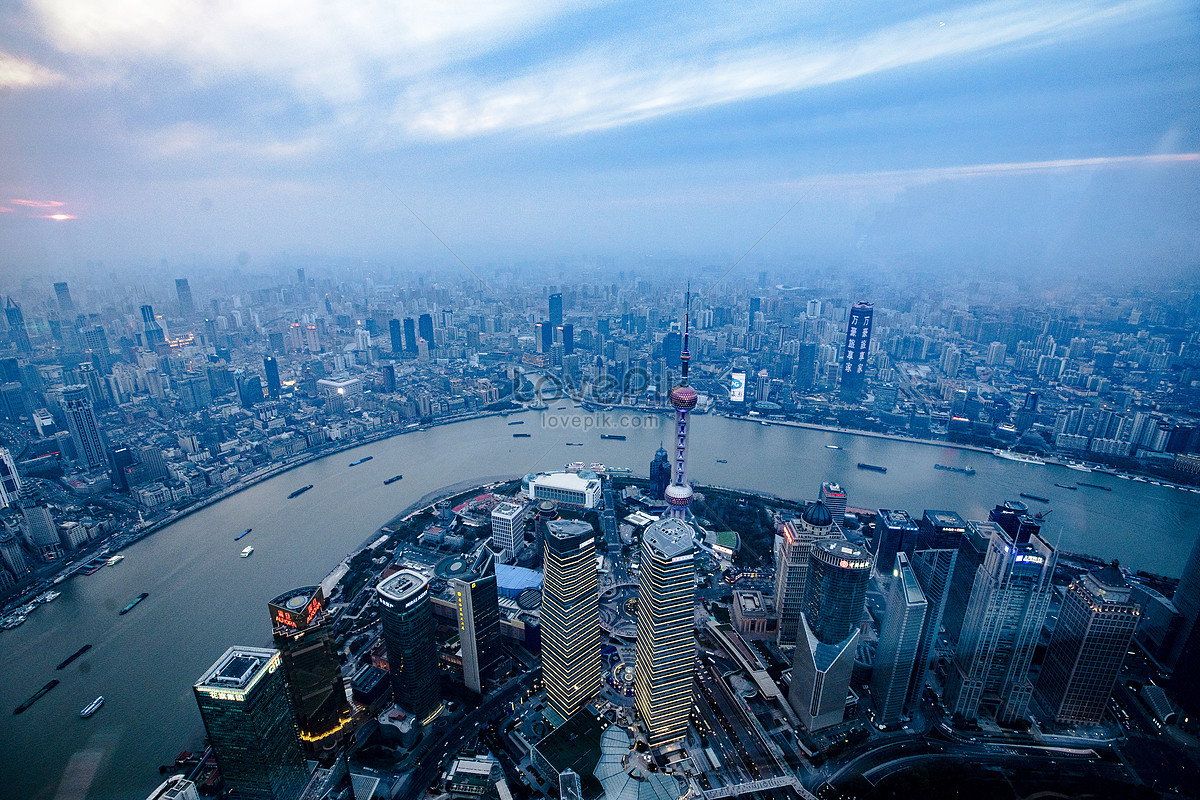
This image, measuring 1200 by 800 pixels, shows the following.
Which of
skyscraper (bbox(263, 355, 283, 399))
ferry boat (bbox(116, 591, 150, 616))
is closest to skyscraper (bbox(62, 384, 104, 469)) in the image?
skyscraper (bbox(263, 355, 283, 399))

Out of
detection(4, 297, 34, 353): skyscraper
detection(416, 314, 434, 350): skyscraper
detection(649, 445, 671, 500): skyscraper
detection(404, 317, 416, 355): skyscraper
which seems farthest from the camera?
detection(416, 314, 434, 350): skyscraper

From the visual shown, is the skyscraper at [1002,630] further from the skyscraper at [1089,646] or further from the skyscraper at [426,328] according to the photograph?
the skyscraper at [426,328]

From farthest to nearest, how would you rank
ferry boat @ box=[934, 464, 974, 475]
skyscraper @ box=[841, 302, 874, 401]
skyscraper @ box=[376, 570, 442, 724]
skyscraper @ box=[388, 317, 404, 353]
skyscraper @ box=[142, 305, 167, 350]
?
skyscraper @ box=[388, 317, 404, 353], skyscraper @ box=[142, 305, 167, 350], skyscraper @ box=[841, 302, 874, 401], ferry boat @ box=[934, 464, 974, 475], skyscraper @ box=[376, 570, 442, 724]

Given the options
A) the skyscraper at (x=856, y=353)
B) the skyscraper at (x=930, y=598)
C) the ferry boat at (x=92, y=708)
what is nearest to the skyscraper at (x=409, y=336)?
the ferry boat at (x=92, y=708)

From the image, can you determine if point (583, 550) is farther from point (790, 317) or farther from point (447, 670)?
point (790, 317)

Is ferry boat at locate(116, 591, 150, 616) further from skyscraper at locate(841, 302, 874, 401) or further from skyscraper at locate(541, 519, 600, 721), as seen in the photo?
skyscraper at locate(841, 302, 874, 401)

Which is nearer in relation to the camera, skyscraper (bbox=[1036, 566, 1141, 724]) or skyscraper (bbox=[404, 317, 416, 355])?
skyscraper (bbox=[1036, 566, 1141, 724])

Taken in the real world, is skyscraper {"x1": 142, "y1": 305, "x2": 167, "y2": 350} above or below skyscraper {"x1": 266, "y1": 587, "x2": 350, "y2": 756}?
above
